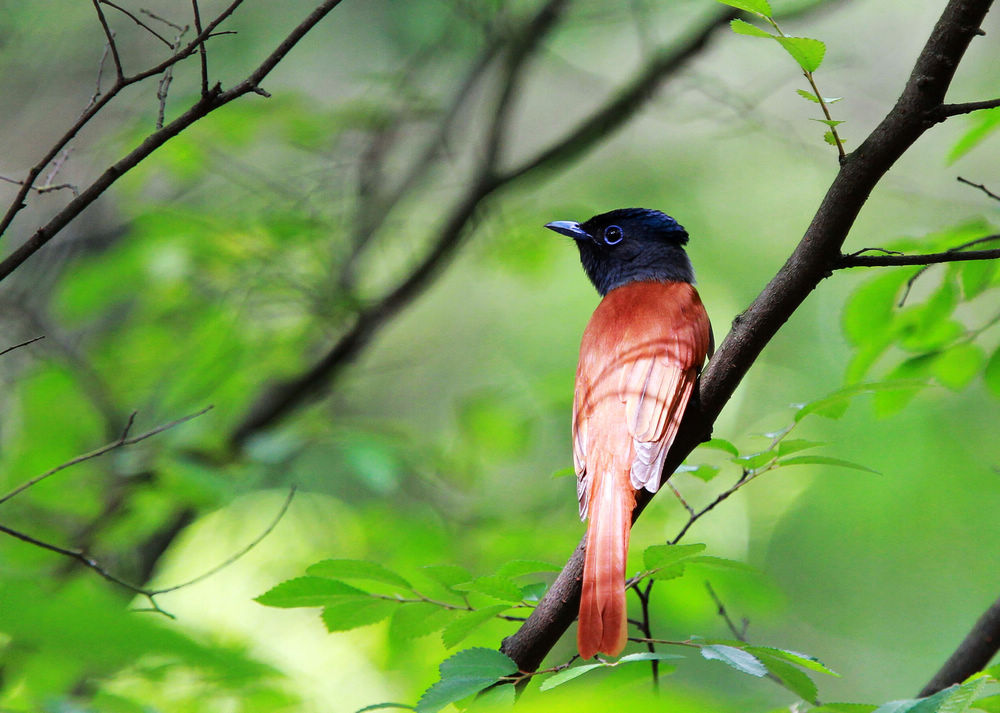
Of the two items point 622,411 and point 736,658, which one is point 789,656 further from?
point 622,411

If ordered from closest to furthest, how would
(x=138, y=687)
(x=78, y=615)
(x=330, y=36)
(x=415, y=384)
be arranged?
(x=78, y=615) < (x=138, y=687) < (x=330, y=36) < (x=415, y=384)

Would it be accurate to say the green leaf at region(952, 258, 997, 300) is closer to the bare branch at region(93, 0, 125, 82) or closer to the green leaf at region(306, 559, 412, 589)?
the green leaf at region(306, 559, 412, 589)

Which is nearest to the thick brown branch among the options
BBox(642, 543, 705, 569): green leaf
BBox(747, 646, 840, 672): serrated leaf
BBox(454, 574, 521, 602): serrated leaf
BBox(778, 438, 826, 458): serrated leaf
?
BBox(778, 438, 826, 458): serrated leaf

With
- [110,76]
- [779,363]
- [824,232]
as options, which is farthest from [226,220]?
[779,363]

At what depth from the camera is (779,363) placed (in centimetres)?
1171

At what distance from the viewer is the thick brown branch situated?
239 cm

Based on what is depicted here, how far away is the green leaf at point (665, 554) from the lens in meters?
1.79

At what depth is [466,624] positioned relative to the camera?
6.56 feet

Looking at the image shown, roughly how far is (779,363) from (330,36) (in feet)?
23.1

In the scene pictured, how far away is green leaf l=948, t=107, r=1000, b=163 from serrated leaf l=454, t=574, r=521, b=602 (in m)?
1.95

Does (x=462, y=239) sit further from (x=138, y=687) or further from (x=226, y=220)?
(x=138, y=687)

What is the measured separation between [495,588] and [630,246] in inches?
107

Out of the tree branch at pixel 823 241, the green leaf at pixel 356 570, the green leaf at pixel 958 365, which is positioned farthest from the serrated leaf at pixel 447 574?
the green leaf at pixel 958 365

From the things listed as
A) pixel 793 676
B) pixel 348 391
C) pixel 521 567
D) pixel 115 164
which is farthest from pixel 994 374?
pixel 348 391
